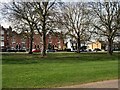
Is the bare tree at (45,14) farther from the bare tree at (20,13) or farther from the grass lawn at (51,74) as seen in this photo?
the grass lawn at (51,74)

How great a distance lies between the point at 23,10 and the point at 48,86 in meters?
30.8

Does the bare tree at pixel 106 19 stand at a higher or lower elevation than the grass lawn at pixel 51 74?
higher

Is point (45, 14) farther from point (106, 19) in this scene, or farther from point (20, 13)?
point (106, 19)

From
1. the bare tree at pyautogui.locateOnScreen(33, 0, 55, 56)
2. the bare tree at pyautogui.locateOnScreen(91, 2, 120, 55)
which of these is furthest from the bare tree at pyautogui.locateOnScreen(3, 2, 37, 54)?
the bare tree at pyautogui.locateOnScreen(91, 2, 120, 55)

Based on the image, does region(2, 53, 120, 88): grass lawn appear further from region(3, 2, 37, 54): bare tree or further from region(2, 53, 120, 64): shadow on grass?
region(3, 2, 37, 54): bare tree

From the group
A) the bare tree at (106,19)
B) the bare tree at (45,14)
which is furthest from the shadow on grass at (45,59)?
the bare tree at (106,19)

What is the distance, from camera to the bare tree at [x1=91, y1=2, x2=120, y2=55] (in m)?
53.9

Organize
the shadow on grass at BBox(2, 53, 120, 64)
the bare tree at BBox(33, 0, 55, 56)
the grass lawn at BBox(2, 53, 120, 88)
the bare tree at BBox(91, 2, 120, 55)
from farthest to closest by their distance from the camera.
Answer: the bare tree at BBox(91, 2, 120, 55) → the bare tree at BBox(33, 0, 55, 56) → the shadow on grass at BBox(2, 53, 120, 64) → the grass lawn at BBox(2, 53, 120, 88)

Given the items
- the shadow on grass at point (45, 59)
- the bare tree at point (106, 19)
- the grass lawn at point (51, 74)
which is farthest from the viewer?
the bare tree at point (106, 19)

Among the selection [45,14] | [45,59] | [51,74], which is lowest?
[51,74]

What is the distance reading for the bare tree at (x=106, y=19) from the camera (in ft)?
177

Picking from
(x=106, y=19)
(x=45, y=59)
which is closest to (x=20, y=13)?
(x=45, y=59)

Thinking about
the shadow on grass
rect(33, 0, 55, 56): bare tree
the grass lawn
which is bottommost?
the grass lawn

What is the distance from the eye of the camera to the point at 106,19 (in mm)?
55000
